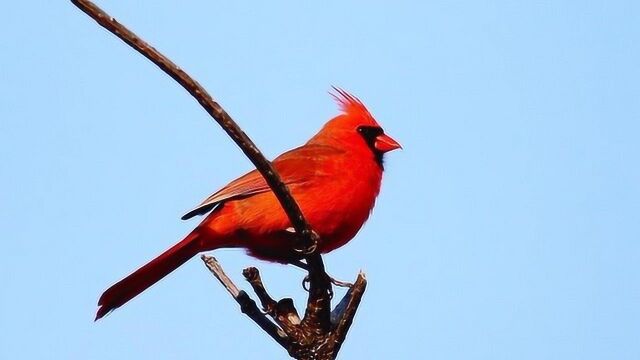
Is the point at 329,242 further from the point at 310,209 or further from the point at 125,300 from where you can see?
the point at 125,300

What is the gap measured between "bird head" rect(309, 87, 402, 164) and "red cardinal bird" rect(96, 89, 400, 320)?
0.25 metres

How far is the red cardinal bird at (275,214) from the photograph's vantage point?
12.4 feet

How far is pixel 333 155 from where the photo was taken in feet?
14.1

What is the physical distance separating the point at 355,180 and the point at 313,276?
1125mm

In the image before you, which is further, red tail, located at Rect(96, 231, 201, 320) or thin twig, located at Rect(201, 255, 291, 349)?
red tail, located at Rect(96, 231, 201, 320)

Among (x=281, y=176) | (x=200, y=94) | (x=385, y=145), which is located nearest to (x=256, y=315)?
(x=200, y=94)

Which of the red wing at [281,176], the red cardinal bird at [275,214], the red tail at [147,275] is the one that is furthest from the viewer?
the red wing at [281,176]

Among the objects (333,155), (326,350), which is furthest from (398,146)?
(326,350)

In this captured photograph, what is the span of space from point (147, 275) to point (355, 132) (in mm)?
1266

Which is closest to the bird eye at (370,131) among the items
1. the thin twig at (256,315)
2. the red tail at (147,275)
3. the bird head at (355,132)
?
the bird head at (355,132)

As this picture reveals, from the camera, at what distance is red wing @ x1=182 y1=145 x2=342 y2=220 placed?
3965 mm

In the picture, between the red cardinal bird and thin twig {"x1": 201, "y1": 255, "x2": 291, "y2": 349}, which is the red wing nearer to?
the red cardinal bird

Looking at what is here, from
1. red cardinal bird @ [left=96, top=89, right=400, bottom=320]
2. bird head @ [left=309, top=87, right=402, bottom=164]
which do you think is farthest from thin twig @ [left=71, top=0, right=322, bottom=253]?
bird head @ [left=309, top=87, right=402, bottom=164]

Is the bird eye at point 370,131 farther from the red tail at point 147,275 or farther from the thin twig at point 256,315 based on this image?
the thin twig at point 256,315
